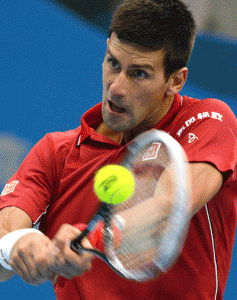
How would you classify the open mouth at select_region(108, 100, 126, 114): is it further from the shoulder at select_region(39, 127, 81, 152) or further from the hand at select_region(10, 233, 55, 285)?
the hand at select_region(10, 233, 55, 285)

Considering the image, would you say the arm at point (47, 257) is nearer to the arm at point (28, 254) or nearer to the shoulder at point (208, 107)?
the arm at point (28, 254)

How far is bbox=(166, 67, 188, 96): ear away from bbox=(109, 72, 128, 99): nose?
12cm

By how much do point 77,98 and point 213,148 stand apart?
145 cm

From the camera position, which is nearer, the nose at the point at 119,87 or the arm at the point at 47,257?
the arm at the point at 47,257

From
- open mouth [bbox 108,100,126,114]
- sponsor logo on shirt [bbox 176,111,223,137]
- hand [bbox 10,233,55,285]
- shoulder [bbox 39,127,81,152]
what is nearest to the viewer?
hand [bbox 10,233,55,285]

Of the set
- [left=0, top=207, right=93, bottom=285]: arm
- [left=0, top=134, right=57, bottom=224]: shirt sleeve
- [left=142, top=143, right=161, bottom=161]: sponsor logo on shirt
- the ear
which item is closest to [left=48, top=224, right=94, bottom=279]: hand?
[left=0, top=207, right=93, bottom=285]: arm

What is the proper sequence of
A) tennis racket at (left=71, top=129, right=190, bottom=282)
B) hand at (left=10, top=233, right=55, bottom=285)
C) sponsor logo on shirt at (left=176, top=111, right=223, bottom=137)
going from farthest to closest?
1. sponsor logo on shirt at (left=176, top=111, right=223, bottom=137)
2. hand at (left=10, top=233, right=55, bottom=285)
3. tennis racket at (left=71, top=129, right=190, bottom=282)

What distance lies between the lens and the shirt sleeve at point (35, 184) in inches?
38.6

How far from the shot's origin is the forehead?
88cm

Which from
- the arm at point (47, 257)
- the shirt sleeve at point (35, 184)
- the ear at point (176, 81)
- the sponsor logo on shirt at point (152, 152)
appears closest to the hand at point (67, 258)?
the arm at point (47, 257)

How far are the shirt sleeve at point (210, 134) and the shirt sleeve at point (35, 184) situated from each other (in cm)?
33

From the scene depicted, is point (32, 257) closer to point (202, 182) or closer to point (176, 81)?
point (202, 182)

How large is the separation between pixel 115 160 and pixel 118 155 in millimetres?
14

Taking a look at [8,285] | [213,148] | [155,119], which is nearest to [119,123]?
[155,119]
